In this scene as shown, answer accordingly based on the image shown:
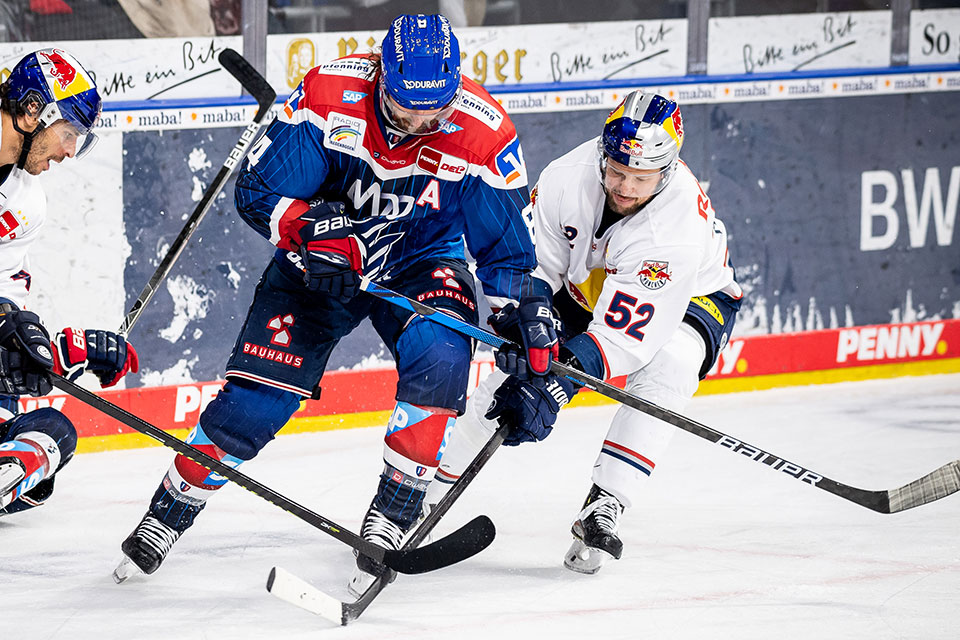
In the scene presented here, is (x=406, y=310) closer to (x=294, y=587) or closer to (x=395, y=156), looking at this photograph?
(x=395, y=156)

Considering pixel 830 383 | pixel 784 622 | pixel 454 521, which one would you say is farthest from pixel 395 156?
pixel 830 383

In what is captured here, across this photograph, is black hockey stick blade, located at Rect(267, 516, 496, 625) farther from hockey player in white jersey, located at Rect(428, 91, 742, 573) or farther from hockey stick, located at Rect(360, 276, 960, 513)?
hockey stick, located at Rect(360, 276, 960, 513)

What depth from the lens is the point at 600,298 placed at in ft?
10.0

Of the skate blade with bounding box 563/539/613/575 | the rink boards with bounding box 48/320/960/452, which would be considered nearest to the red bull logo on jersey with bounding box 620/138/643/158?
the skate blade with bounding box 563/539/613/575

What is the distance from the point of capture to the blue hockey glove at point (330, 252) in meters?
2.73

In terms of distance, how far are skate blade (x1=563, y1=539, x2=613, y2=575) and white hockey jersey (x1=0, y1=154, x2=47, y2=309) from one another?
4.55ft

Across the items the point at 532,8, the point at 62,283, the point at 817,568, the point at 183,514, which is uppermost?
the point at 532,8

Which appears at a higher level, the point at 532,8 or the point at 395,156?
the point at 532,8

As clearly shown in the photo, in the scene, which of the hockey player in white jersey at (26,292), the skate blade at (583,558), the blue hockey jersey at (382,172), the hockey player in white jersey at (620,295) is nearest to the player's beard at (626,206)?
the hockey player in white jersey at (620,295)

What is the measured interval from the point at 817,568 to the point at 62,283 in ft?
7.42

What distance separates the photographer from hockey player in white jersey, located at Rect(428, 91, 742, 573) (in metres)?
2.98

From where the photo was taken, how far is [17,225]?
3033mm

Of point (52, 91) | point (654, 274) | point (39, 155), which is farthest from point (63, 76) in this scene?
point (654, 274)

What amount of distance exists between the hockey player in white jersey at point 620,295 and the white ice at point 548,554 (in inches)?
9.0
